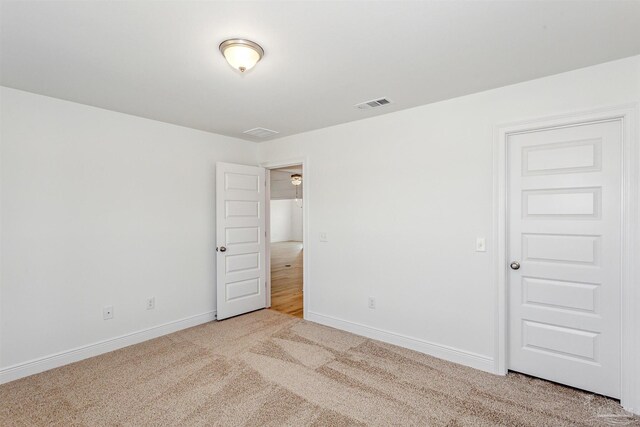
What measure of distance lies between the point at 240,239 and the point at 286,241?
10.7 meters

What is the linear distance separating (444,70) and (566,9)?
2.61 feet

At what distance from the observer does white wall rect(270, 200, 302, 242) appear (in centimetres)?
1473

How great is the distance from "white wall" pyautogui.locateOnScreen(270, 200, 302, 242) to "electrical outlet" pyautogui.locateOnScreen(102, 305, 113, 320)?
11105 mm

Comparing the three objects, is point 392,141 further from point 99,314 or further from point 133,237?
point 99,314

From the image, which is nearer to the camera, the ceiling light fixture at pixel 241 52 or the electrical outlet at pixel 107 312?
the ceiling light fixture at pixel 241 52

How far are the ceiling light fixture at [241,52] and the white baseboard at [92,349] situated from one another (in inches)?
119

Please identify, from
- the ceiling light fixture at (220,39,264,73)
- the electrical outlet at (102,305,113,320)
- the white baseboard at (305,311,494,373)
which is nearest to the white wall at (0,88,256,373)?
the electrical outlet at (102,305,113,320)

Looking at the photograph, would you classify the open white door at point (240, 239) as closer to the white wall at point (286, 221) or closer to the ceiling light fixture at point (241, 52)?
the ceiling light fixture at point (241, 52)

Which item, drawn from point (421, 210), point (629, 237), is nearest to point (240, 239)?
point (421, 210)

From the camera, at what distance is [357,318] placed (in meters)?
3.74

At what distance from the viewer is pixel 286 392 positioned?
8.30ft

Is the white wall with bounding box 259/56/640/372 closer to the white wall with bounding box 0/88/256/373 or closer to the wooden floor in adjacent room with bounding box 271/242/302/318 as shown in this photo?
the wooden floor in adjacent room with bounding box 271/242/302/318

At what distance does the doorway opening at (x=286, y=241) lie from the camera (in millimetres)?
5055

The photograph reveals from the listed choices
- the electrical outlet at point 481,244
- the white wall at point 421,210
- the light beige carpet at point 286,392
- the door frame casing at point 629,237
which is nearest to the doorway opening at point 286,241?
the white wall at point 421,210
